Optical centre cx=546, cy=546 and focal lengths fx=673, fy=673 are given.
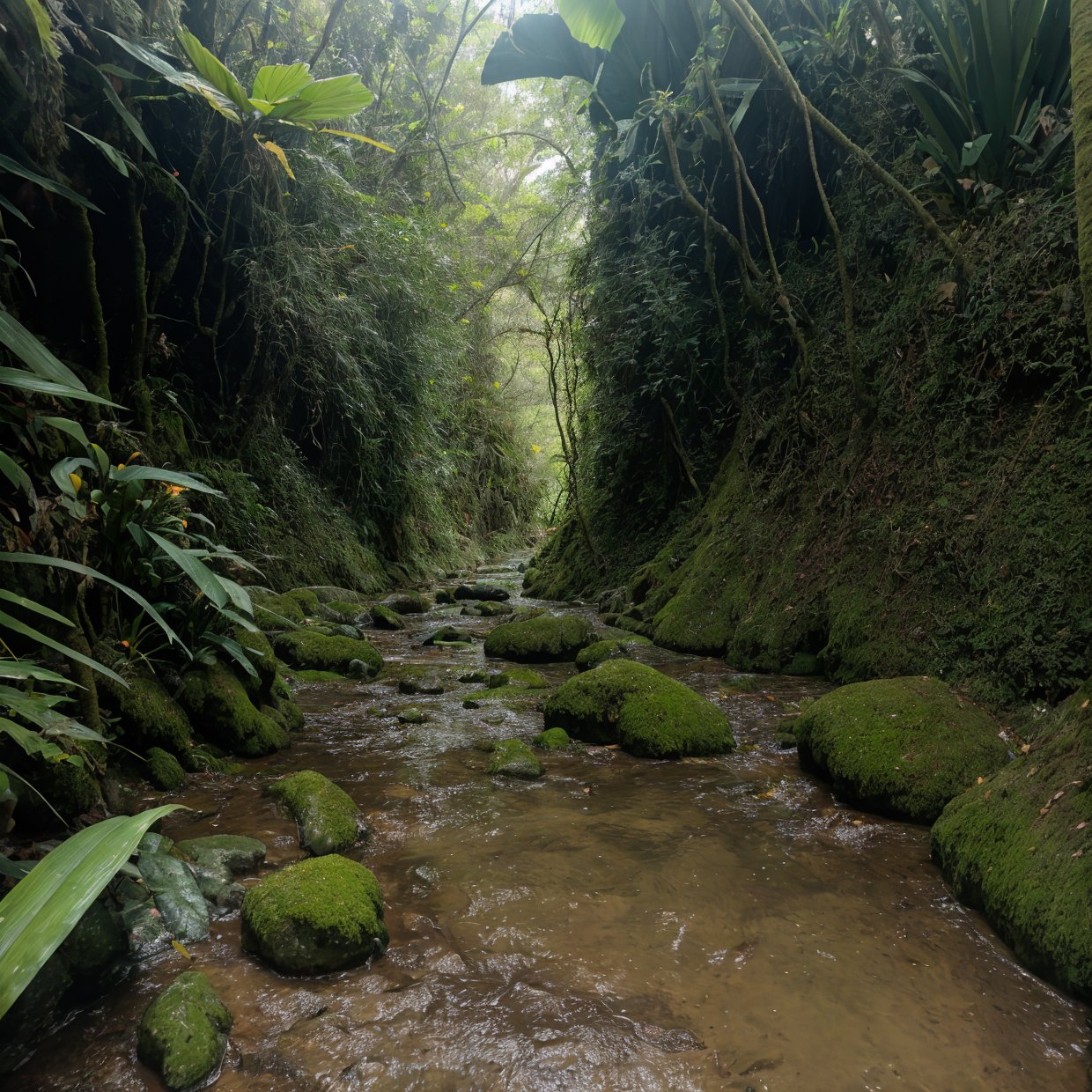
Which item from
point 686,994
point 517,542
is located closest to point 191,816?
point 686,994

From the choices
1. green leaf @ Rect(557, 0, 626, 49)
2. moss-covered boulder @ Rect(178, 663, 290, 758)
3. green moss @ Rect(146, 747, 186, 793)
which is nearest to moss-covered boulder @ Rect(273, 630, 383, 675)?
moss-covered boulder @ Rect(178, 663, 290, 758)

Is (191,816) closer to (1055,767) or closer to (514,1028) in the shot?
(514,1028)

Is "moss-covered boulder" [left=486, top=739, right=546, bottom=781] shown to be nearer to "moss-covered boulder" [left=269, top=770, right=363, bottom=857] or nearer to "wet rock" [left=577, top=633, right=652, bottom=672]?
"moss-covered boulder" [left=269, top=770, right=363, bottom=857]

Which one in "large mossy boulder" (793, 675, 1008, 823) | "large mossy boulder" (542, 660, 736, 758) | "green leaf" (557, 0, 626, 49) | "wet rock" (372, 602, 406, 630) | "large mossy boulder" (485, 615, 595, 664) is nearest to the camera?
"large mossy boulder" (793, 675, 1008, 823)

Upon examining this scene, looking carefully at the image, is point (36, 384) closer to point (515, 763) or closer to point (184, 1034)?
point (184, 1034)

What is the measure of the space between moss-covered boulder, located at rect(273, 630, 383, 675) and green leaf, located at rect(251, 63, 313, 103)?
11.8 feet

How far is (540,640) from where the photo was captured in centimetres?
532

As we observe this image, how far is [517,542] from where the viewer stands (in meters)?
16.9

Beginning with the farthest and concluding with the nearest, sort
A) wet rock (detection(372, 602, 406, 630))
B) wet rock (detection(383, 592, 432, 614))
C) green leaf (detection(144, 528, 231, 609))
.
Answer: wet rock (detection(383, 592, 432, 614))
wet rock (detection(372, 602, 406, 630))
green leaf (detection(144, 528, 231, 609))

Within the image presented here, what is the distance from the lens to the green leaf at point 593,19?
6102 mm

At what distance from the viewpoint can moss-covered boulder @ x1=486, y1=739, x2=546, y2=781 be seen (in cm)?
287

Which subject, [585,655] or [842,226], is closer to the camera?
[585,655]

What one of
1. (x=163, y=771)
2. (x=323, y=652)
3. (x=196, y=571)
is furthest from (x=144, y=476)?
(x=323, y=652)

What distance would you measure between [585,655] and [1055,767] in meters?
3.17
